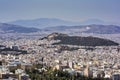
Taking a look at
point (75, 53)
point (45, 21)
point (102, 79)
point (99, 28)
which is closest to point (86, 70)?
point (102, 79)

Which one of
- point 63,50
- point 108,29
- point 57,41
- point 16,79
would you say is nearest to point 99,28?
point 108,29

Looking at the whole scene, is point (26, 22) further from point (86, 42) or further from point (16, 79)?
point (16, 79)

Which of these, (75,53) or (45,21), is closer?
(75,53)

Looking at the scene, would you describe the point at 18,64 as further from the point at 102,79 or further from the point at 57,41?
the point at 57,41

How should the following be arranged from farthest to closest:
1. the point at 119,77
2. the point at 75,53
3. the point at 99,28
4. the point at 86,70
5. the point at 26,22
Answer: the point at 26,22, the point at 99,28, the point at 75,53, the point at 86,70, the point at 119,77

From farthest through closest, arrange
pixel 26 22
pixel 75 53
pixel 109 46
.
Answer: pixel 26 22
pixel 109 46
pixel 75 53

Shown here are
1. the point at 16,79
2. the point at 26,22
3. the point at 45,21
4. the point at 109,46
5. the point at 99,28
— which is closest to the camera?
the point at 16,79

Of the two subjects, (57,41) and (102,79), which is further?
(57,41)

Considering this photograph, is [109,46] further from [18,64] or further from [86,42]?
[18,64]

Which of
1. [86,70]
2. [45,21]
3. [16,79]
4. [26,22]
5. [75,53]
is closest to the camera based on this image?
[16,79]
